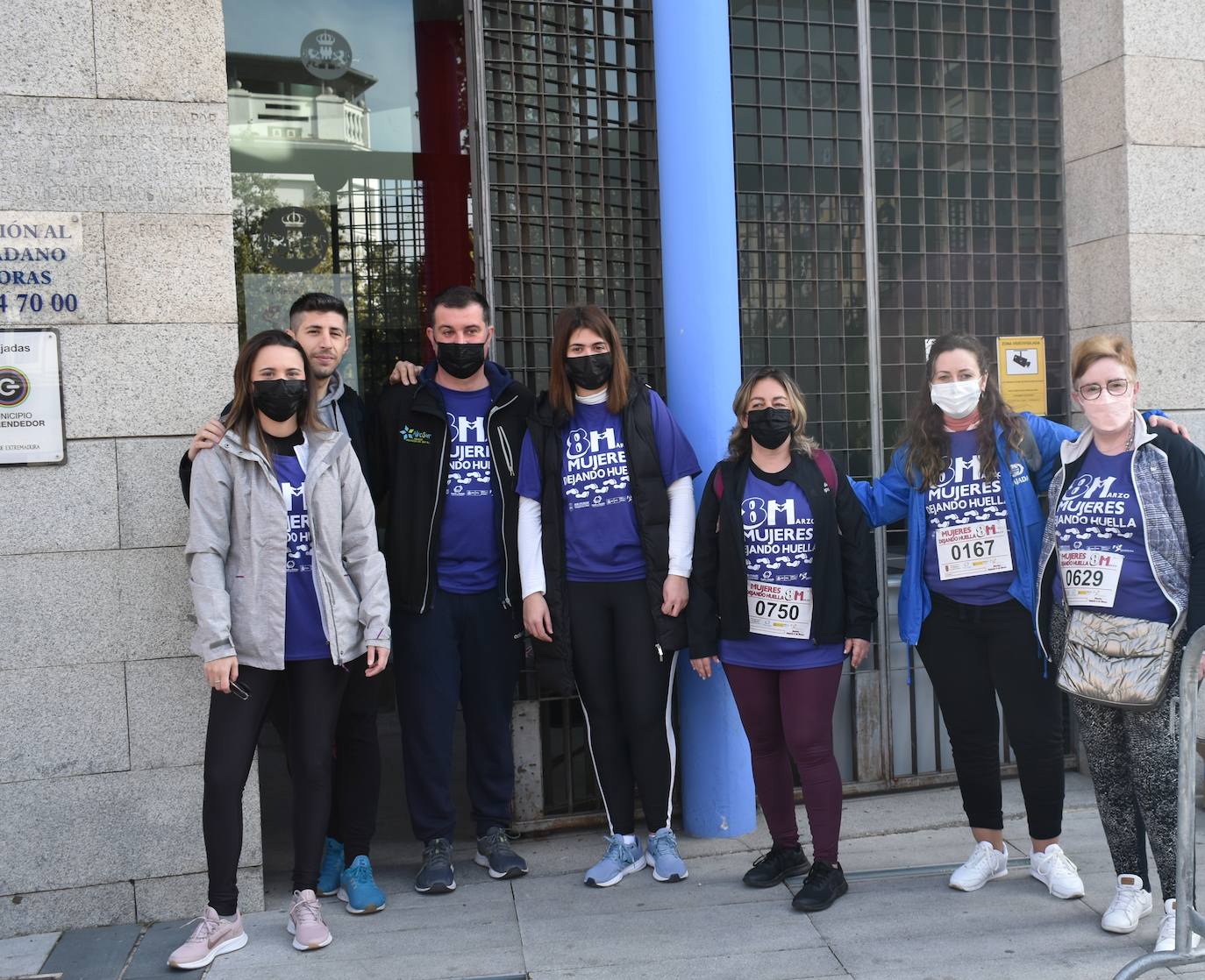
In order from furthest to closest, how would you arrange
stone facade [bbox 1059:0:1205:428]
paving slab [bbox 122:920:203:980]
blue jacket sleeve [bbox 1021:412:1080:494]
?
stone facade [bbox 1059:0:1205:428], blue jacket sleeve [bbox 1021:412:1080:494], paving slab [bbox 122:920:203:980]

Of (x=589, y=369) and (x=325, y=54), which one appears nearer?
(x=589, y=369)

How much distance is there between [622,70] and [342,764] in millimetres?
3072

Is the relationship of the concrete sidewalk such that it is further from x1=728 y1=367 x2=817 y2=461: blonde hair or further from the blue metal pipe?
x1=728 y1=367 x2=817 y2=461: blonde hair

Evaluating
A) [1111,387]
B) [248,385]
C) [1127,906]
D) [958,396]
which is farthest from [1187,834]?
[248,385]

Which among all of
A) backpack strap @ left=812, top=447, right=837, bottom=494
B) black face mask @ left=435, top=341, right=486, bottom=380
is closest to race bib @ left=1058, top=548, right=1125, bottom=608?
backpack strap @ left=812, top=447, right=837, bottom=494

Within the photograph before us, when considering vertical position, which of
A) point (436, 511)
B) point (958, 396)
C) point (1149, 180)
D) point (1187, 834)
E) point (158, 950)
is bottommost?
point (158, 950)

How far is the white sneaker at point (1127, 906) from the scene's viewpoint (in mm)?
3688

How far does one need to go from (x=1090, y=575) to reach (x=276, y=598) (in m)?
2.62

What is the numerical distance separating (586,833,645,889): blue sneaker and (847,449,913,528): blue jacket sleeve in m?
1.54

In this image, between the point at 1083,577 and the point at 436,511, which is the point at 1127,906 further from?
the point at 436,511

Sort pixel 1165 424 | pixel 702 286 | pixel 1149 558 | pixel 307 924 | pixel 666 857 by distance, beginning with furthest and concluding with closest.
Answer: pixel 702 286 < pixel 666 857 < pixel 307 924 < pixel 1165 424 < pixel 1149 558

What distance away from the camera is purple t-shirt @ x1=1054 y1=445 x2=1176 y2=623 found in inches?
140

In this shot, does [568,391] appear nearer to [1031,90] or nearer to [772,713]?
[772,713]

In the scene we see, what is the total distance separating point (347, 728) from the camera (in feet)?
13.9
